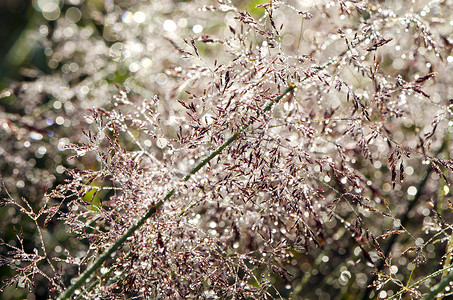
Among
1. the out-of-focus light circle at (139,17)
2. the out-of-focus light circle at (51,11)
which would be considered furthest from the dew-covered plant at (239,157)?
the out-of-focus light circle at (51,11)

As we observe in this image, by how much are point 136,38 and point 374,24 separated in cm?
221

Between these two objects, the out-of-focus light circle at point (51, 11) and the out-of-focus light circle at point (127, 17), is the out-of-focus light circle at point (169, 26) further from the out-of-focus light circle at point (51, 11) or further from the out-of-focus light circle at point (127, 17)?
the out-of-focus light circle at point (51, 11)

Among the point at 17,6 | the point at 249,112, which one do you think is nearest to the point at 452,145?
the point at 249,112

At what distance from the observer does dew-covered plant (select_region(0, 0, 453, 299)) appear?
1347 mm

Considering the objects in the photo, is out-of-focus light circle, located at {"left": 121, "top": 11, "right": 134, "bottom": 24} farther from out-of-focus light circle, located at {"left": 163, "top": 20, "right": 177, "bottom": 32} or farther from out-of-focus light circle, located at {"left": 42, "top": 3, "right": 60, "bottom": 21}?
out-of-focus light circle, located at {"left": 42, "top": 3, "right": 60, "bottom": 21}

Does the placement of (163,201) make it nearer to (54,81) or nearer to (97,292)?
(97,292)

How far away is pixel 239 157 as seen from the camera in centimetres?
139

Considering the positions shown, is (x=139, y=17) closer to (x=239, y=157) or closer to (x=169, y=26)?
(x=169, y=26)

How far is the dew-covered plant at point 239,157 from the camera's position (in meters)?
1.35

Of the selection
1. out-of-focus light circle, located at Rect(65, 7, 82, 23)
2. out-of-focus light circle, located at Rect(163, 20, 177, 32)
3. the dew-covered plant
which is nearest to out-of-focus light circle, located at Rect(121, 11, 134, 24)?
the dew-covered plant

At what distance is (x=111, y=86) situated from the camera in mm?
3086

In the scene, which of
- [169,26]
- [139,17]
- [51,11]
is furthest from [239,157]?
[51,11]

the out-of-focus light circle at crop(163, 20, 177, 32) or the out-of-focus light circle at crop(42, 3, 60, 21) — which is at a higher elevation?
the out-of-focus light circle at crop(163, 20, 177, 32)

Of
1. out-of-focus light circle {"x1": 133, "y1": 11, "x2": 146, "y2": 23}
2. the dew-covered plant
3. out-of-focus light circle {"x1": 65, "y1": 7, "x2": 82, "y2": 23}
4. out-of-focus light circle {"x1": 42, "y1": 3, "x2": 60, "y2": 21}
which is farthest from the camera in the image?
out-of-focus light circle {"x1": 65, "y1": 7, "x2": 82, "y2": 23}
